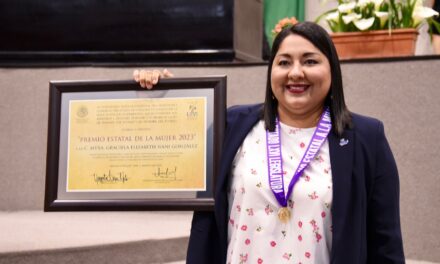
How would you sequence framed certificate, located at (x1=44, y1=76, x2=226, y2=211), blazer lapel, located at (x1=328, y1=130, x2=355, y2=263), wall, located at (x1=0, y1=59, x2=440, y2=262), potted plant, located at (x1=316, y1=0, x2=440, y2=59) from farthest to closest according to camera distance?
potted plant, located at (x1=316, y1=0, x2=440, y2=59) → wall, located at (x1=0, y1=59, x2=440, y2=262) → framed certificate, located at (x1=44, y1=76, x2=226, y2=211) → blazer lapel, located at (x1=328, y1=130, x2=355, y2=263)

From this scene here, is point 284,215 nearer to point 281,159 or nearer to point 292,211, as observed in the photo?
point 292,211

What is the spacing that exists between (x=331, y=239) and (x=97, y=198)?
64 centimetres

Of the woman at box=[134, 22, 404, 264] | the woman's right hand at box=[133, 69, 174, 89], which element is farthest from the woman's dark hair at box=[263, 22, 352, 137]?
the woman's right hand at box=[133, 69, 174, 89]

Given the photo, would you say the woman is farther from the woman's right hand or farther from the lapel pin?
the woman's right hand

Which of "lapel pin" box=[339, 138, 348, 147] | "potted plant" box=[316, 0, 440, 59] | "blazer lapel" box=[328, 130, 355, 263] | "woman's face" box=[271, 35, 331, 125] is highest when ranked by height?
"potted plant" box=[316, 0, 440, 59]

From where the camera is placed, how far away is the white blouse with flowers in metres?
1.46

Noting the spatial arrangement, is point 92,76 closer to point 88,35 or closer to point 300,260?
point 88,35

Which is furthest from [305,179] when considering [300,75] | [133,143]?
[133,143]

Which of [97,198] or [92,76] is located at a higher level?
[92,76]

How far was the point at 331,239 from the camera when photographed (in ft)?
4.85

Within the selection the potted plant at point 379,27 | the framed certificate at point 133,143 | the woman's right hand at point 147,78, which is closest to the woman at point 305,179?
the framed certificate at point 133,143

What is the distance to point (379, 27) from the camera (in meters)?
2.95

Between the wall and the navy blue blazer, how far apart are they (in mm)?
1245

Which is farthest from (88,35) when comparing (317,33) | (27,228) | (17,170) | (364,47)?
(317,33)
